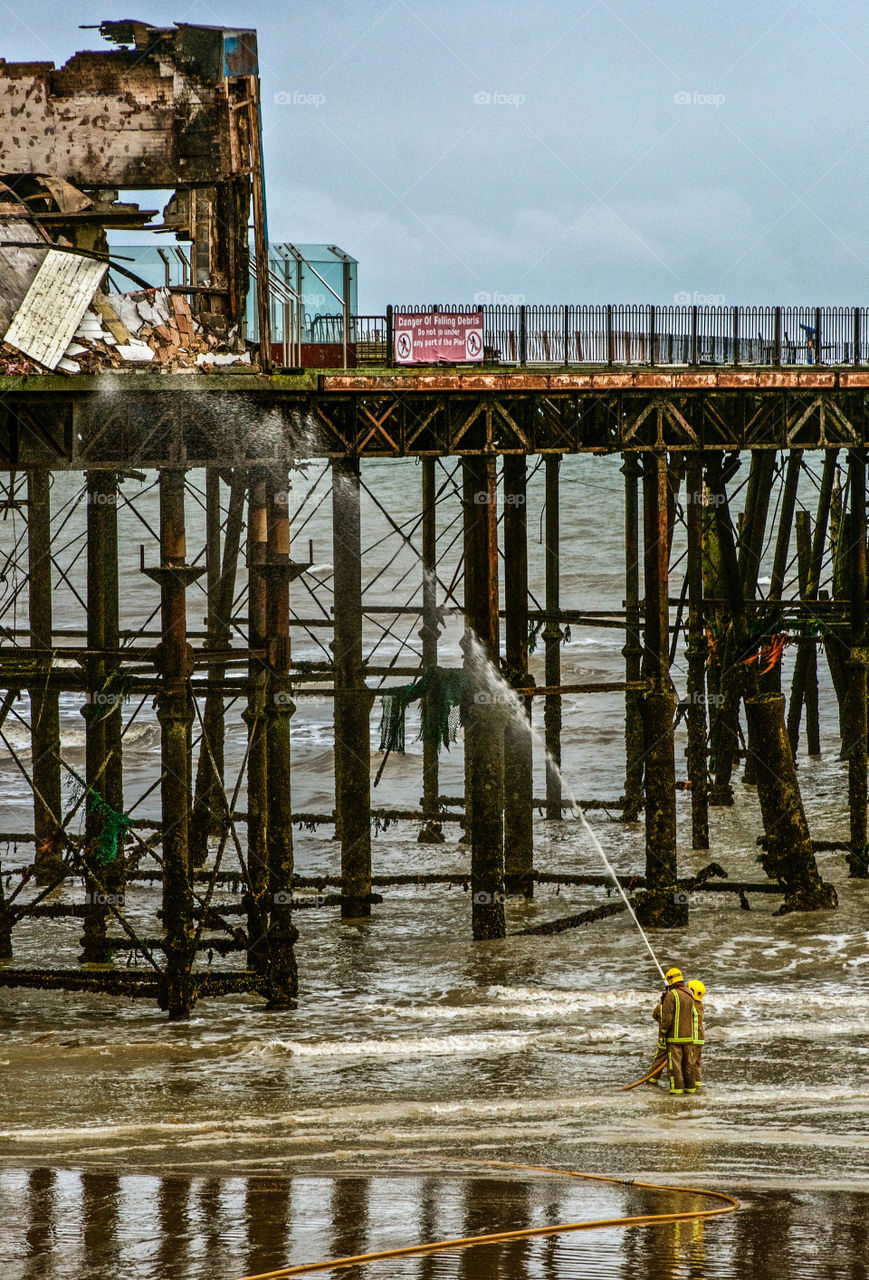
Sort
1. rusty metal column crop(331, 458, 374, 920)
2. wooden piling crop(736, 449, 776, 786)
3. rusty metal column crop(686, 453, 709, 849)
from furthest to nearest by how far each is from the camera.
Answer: wooden piling crop(736, 449, 776, 786) < rusty metal column crop(686, 453, 709, 849) < rusty metal column crop(331, 458, 374, 920)

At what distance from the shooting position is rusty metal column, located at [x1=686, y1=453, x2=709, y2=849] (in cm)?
2147

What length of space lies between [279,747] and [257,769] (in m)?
0.32

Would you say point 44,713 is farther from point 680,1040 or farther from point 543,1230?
point 543,1230

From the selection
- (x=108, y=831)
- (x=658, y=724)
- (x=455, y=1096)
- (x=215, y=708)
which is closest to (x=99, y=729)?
(x=108, y=831)

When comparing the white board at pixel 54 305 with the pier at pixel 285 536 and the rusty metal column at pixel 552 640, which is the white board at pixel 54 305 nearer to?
the pier at pixel 285 536

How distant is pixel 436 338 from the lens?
677 inches

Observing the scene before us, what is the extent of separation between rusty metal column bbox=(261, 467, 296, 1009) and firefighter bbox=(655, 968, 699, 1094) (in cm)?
388

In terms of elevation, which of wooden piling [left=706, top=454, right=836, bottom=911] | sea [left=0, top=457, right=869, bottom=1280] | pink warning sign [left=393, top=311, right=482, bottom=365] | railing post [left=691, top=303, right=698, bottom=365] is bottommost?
sea [left=0, top=457, right=869, bottom=1280]

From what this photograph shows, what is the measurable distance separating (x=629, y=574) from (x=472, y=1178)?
16.7 meters

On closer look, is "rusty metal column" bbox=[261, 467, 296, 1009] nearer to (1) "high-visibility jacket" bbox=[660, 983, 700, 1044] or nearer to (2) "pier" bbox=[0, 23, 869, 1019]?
(2) "pier" bbox=[0, 23, 869, 1019]

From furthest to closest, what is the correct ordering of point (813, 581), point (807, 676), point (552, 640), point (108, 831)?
point (807, 676) < point (813, 581) < point (552, 640) < point (108, 831)

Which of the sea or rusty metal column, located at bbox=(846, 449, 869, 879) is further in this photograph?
rusty metal column, located at bbox=(846, 449, 869, 879)

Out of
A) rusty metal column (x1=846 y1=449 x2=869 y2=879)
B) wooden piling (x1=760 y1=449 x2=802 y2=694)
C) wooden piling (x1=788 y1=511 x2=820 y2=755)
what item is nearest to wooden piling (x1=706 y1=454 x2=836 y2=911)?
rusty metal column (x1=846 y1=449 x2=869 y2=879)

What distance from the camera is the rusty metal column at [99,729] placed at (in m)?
15.6
